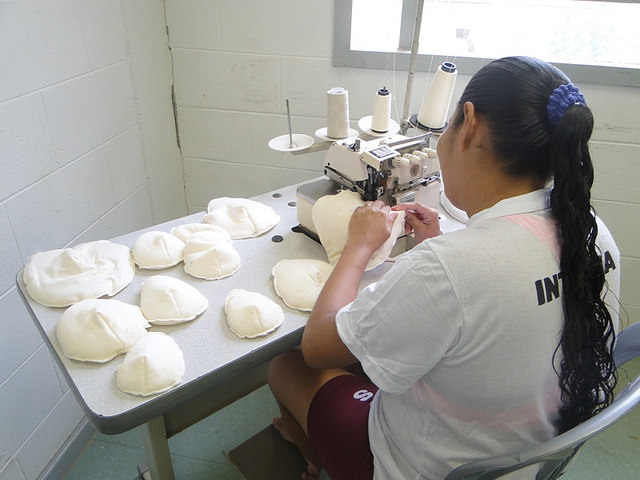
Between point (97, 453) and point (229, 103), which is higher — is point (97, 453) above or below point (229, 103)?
below

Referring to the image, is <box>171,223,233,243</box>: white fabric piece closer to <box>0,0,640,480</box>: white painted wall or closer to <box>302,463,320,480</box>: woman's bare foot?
<box>0,0,640,480</box>: white painted wall

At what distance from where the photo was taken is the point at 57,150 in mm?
1478

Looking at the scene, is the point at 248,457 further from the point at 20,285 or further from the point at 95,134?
the point at 95,134

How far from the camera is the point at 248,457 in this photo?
1.47m

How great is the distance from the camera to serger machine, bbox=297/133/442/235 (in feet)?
3.86

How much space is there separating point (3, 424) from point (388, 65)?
1.84m

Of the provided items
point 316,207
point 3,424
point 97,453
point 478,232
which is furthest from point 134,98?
point 478,232

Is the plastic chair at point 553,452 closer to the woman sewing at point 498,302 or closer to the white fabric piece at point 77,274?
the woman sewing at point 498,302

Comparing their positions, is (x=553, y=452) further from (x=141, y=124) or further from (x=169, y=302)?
(x=141, y=124)

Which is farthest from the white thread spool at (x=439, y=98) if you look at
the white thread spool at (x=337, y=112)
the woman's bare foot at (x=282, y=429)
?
the woman's bare foot at (x=282, y=429)

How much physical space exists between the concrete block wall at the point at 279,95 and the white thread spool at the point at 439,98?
63 cm

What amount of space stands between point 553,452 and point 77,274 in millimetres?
1031

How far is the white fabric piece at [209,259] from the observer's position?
117 centimetres

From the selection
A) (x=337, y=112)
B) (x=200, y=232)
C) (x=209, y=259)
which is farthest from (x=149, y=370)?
(x=337, y=112)
